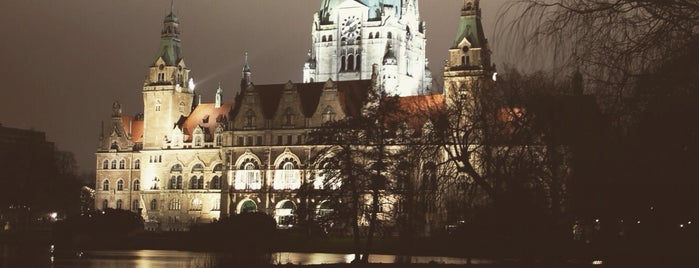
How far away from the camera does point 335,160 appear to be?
66.2m

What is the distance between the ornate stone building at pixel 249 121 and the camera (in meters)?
141

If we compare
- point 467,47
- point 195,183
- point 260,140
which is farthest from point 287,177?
point 467,47

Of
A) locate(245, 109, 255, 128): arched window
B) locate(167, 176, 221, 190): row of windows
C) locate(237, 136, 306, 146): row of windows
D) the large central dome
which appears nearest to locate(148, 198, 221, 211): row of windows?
locate(167, 176, 221, 190): row of windows

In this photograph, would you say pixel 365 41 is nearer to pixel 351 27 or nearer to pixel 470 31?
Result: pixel 351 27

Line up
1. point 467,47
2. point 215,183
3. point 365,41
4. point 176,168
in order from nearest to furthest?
point 467,47 → point 215,183 → point 176,168 → point 365,41

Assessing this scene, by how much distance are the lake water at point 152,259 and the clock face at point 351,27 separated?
299 feet

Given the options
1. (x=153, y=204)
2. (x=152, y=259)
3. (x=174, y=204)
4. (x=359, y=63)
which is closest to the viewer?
(x=152, y=259)

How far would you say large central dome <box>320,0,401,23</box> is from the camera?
16900 centimetres

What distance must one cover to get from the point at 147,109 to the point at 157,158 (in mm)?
7979

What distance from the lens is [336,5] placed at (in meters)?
172

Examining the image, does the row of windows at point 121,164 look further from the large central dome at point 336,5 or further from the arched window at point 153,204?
the large central dome at point 336,5

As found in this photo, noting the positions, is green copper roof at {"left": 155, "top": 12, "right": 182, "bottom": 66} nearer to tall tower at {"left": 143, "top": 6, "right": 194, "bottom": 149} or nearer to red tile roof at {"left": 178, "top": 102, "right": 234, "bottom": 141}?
tall tower at {"left": 143, "top": 6, "right": 194, "bottom": 149}

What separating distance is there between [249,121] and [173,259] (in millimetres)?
76471

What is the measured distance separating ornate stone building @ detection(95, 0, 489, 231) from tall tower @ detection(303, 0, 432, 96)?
0.15 m
